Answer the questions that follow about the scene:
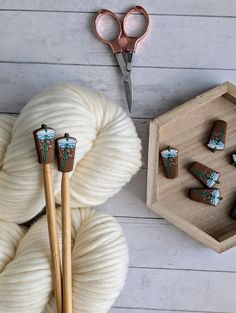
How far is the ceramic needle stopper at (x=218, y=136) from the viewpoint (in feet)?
3.55

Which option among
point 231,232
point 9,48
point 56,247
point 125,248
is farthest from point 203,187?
point 9,48

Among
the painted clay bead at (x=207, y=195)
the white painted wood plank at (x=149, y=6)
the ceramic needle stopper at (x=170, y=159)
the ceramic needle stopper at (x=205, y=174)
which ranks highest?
the white painted wood plank at (x=149, y=6)

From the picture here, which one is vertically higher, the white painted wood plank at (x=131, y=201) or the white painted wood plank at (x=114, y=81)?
the white painted wood plank at (x=114, y=81)

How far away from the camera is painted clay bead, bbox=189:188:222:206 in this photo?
3.54 ft

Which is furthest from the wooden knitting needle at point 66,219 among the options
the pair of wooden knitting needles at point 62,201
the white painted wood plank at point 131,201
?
the white painted wood plank at point 131,201

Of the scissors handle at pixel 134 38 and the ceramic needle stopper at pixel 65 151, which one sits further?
the scissors handle at pixel 134 38

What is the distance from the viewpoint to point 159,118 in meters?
1.05

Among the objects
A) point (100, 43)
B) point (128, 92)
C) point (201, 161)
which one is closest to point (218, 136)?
point (201, 161)

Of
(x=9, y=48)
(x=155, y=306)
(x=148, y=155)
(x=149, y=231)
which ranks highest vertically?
(x=9, y=48)

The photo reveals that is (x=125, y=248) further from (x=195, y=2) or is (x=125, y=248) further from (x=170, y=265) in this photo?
(x=195, y=2)

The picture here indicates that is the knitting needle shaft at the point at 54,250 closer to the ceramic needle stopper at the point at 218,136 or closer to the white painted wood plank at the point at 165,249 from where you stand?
the white painted wood plank at the point at 165,249

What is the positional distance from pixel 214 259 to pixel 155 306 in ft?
0.51

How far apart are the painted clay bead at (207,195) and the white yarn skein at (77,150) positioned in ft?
0.48

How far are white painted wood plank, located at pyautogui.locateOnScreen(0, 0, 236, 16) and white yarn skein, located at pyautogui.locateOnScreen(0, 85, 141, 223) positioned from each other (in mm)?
205
